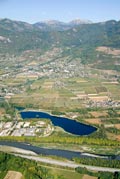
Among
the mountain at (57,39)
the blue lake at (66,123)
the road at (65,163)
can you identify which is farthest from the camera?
the mountain at (57,39)

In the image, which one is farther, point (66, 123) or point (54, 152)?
point (66, 123)

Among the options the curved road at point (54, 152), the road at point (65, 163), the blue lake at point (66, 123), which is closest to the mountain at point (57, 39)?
the blue lake at point (66, 123)

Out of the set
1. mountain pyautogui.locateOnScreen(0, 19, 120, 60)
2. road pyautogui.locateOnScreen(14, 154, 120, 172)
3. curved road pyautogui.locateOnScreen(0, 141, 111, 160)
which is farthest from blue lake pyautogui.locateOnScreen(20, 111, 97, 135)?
mountain pyautogui.locateOnScreen(0, 19, 120, 60)

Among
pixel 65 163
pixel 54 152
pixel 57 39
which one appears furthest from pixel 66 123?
pixel 57 39

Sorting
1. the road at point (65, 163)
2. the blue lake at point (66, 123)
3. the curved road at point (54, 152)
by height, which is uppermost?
the road at point (65, 163)

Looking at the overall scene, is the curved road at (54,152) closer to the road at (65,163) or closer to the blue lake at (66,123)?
the road at (65,163)

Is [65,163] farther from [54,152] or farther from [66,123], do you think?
[66,123]

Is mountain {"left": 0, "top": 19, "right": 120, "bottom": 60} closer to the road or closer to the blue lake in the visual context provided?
the blue lake

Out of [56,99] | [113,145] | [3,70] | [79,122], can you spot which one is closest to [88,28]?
[3,70]
